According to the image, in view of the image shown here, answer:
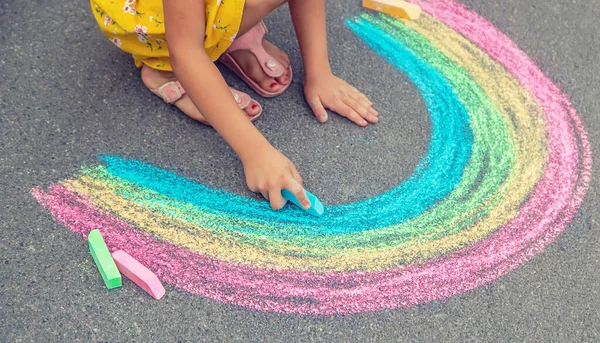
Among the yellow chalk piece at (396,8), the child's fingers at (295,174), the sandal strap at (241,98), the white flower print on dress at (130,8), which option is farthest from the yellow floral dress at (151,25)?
the yellow chalk piece at (396,8)

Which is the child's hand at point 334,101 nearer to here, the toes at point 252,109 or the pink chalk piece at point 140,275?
the toes at point 252,109

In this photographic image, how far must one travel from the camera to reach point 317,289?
1581mm

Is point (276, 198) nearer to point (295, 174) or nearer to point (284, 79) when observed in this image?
point (295, 174)

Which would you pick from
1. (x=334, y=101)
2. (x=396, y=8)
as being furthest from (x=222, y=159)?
(x=396, y=8)

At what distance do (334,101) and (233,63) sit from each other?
349 mm

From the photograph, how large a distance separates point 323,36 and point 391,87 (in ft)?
1.02

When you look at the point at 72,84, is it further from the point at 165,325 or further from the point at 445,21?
the point at 445,21

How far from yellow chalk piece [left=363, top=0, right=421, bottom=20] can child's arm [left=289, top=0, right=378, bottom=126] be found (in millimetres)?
453

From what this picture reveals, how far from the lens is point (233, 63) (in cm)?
202

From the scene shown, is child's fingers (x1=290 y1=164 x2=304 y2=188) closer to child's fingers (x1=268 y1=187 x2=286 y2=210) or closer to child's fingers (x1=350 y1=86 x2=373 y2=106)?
child's fingers (x1=268 y1=187 x2=286 y2=210)

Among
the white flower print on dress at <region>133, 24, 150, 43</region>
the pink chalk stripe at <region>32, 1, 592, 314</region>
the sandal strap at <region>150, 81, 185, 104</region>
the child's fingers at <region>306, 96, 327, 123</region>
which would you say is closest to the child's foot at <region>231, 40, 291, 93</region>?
the child's fingers at <region>306, 96, 327, 123</region>

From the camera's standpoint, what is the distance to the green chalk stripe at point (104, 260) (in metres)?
1.51

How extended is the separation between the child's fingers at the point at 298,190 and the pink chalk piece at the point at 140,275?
41 centimetres

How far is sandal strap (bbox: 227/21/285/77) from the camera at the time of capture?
6.49 ft
